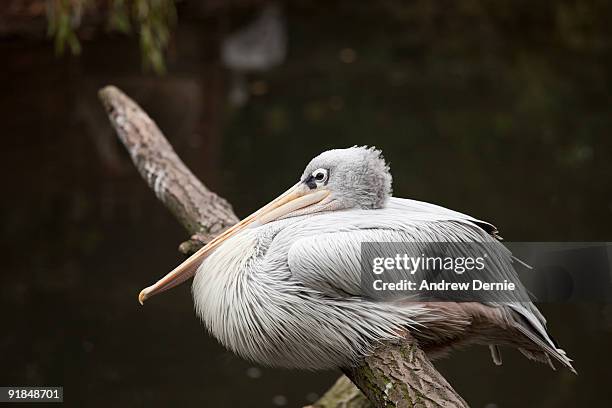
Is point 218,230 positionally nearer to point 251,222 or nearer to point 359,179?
point 251,222

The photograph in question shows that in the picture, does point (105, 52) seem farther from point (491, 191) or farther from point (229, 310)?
point (229, 310)

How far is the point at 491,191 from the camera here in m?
5.84

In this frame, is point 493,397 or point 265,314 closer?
point 265,314

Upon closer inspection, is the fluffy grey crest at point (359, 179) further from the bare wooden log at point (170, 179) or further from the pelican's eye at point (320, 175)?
the bare wooden log at point (170, 179)

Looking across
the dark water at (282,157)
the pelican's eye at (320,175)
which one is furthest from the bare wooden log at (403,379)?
the dark water at (282,157)

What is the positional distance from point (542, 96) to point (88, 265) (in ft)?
14.1

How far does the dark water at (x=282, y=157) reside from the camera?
13.4 ft

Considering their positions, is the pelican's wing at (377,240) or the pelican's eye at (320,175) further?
the pelican's eye at (320,175)

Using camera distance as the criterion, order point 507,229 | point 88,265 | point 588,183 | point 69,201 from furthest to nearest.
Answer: point 588,183
point 69,201
point 507,229
point 88,265

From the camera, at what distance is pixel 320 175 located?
2.49 meters

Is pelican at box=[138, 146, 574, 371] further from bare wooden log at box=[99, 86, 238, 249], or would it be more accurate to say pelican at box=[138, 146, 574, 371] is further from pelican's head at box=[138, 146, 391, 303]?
bare wooden log at box=[99, 86, 238, 249]

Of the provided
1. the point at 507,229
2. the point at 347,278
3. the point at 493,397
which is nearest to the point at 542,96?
the point at 507,229

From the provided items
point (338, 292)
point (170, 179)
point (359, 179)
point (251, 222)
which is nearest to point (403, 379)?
point (338, 292)

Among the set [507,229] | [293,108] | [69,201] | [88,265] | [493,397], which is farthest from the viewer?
[293,108]
